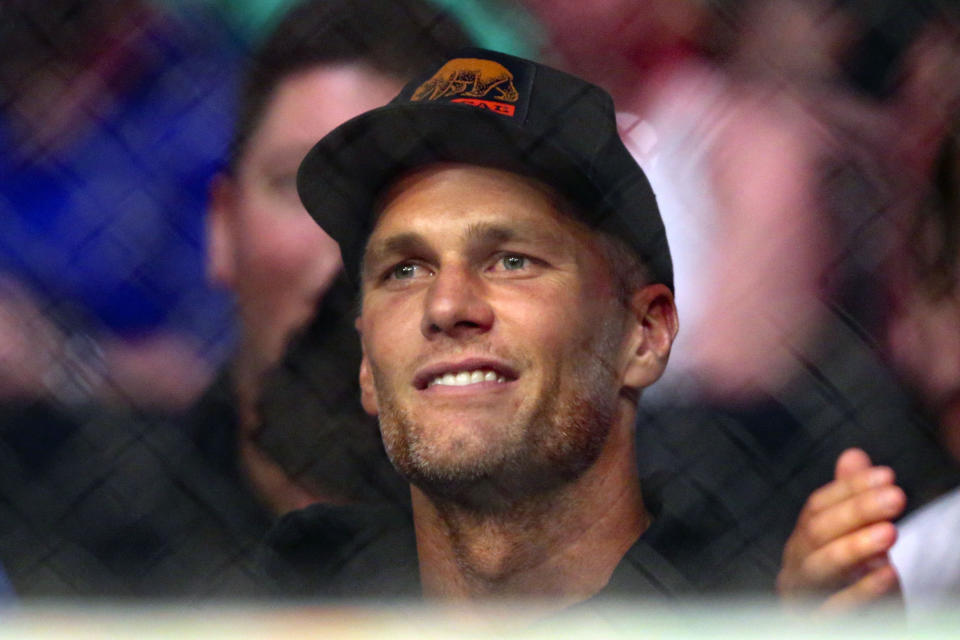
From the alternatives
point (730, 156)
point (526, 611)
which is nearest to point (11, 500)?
point (526, 611)

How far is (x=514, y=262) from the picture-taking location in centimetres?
126

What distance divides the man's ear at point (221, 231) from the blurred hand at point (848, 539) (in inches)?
53.6

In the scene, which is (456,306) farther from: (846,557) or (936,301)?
(936,301)

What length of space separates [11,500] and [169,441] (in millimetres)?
337

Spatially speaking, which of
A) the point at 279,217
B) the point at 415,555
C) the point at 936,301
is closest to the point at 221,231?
the point at 279,217

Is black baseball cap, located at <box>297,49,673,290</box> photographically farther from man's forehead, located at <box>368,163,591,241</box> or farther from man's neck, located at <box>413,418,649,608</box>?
man's neck, located at <box>413,418,649,608</box>

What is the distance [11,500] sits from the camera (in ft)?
5.38

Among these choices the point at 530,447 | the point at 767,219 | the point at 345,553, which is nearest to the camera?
the point at 530,447

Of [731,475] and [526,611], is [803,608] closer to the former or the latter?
[526,611]

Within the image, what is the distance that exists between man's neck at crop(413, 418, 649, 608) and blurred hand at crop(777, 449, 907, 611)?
13.0 inches

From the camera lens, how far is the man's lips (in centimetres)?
120

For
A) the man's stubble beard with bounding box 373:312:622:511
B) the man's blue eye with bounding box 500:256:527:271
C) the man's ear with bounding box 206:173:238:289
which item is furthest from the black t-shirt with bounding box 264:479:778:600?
the man's ear with bounding box 206:173:238:289

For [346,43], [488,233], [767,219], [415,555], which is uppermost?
[346,43]

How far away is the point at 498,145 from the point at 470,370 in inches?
11.1
